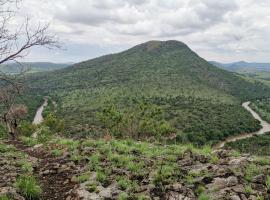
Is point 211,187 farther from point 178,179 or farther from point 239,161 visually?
point 239,161

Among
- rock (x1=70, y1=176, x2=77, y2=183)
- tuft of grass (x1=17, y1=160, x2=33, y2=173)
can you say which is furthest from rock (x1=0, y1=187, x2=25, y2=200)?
tuft of grass (x1=17, y1=160, x2=33, y2=173)

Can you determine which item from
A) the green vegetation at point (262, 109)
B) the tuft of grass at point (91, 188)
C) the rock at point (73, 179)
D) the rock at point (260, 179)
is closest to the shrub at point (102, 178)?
the tuft of grass at point (91, 188)

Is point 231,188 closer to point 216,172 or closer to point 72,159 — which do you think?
point 216,172

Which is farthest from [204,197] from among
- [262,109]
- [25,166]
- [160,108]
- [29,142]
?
[262,109]

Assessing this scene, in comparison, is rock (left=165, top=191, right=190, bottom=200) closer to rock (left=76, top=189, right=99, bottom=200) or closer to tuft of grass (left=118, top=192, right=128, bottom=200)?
tuft of grass (left=118, top=192, right=128, bottom=200)

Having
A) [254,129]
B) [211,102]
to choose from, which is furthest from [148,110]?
[211,102]

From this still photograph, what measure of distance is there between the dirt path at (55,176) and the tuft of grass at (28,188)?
292 mm

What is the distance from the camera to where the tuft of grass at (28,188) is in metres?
11.9

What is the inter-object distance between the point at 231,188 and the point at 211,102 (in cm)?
15008

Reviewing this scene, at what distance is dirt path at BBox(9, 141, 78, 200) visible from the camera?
12398 millimetres

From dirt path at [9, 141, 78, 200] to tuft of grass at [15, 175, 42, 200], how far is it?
29cm

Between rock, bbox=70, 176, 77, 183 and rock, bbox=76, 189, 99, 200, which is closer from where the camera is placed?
rock, bbox=76, 189, 99, 200

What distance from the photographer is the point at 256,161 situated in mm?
14844

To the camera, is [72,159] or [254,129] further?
[254,129]
